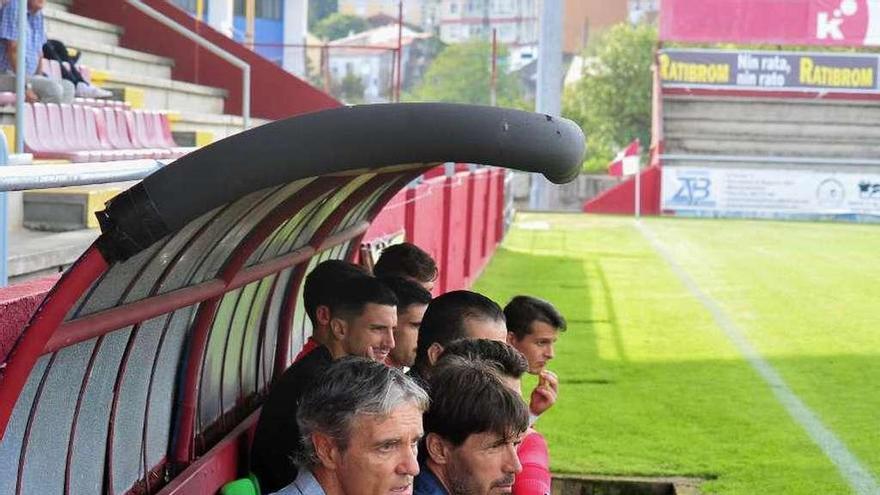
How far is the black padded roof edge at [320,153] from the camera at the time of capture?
264 cm

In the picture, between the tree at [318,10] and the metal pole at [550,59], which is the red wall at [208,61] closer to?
the metal pole at [550,59]

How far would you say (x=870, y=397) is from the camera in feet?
34.9

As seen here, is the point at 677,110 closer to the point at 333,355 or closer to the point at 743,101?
the point at 743,101

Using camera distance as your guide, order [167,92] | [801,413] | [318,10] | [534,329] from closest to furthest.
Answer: [534,329]
[801,413]
[167,92]
[318,10]

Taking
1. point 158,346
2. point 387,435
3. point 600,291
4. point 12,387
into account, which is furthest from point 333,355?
point 600,291

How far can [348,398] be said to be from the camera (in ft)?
10.8

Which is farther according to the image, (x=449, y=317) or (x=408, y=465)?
(x=449, y=317)

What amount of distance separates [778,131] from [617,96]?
114 feet

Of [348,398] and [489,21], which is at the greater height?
[489,21]

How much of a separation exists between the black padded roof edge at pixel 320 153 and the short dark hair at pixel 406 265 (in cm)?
343

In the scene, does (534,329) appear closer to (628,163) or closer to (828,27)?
(628,163)

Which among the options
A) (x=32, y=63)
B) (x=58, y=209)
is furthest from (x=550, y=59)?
(x=58, y=209)

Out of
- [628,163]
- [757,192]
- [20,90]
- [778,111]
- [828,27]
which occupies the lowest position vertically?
[757,192]

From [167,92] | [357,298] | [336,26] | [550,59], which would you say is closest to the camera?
[357,298]
